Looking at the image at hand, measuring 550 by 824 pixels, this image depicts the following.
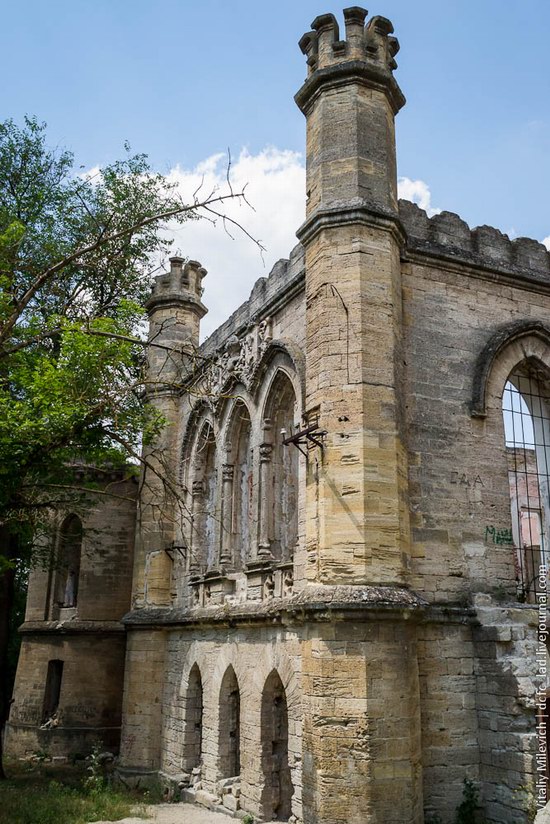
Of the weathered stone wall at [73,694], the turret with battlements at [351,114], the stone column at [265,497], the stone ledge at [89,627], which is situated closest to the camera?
the turret with battlements at [351,114]

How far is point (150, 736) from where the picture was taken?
47.3ft

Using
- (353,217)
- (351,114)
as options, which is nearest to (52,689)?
(353,217)

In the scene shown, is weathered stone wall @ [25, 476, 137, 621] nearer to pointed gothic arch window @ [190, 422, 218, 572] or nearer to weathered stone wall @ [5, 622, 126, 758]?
weathered stone wall @ [5, 622, 126, 758]

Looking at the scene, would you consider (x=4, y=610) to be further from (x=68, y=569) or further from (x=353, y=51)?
(x=353, y=51)

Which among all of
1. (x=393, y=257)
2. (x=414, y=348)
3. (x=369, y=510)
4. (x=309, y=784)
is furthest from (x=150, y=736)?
(x=393, y=257)

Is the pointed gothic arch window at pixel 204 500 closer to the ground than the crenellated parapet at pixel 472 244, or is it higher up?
closer to the ground

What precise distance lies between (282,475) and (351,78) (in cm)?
578

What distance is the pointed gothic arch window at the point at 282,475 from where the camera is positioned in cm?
1184

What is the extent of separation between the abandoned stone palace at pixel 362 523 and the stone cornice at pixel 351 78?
0.13 feet

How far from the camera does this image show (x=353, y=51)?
10.6 meters

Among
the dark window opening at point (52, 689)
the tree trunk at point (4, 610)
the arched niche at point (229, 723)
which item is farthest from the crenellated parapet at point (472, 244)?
the dark window opening at point (52, 689)

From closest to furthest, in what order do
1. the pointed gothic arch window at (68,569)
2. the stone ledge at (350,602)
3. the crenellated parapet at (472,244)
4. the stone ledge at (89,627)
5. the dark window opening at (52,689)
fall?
1. the stone ledge at (350,602)
2. the crenellated parapet at (472,244)
3. the stone ledge at (89,627)
4. the dark window opening at (52,689)
5. the pointed gothic arch window at (68,569)

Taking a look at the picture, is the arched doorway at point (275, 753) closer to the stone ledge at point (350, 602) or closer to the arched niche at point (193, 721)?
the stone ledge at point (350, 602)

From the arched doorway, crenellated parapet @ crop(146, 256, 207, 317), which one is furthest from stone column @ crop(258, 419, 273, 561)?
crenellated parapet @ crop(146, 256, 207, 317)
